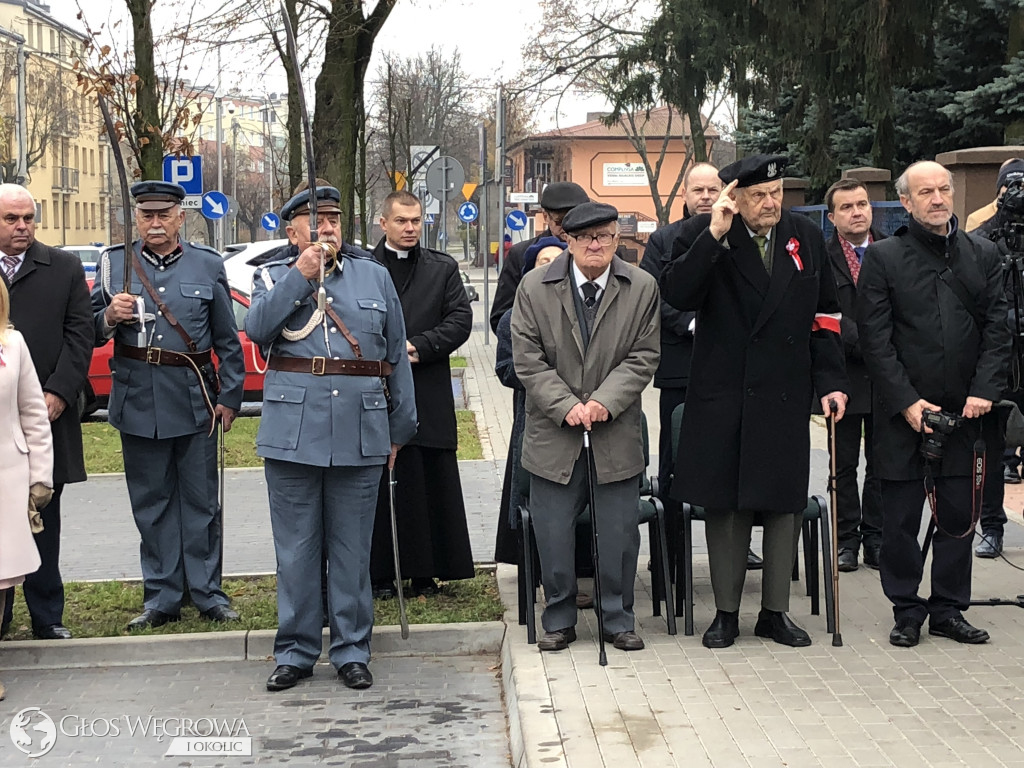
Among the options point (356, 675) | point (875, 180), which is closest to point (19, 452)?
point (356, 675)

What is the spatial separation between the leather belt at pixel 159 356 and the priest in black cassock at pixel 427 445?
3.53 feet

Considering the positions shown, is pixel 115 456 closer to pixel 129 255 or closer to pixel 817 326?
pixel 129 255

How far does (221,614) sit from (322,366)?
1.77 metres

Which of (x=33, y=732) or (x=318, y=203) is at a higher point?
(x=318, y=203)

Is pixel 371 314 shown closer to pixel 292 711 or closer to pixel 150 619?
pixel 292 711

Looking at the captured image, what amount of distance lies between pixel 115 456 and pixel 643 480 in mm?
7341

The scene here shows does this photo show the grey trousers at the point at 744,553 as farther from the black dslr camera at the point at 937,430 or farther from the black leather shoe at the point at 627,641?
the black dslr camera at the point at 937,430

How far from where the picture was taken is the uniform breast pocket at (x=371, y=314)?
624 cm

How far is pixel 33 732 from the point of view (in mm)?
5828

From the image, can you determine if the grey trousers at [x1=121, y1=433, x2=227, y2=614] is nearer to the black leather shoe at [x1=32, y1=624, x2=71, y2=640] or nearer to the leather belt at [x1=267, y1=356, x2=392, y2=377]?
the black leather shoe at [x1=32, y1=624, x2=71, y2=640]

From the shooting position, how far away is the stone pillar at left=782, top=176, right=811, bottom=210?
20.7m

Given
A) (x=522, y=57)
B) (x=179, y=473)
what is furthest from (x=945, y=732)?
(x=522, y=57)

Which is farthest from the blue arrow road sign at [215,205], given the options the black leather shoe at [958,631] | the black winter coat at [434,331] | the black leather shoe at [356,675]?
the black leather shoe at [958,631]

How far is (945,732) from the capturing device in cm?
513
